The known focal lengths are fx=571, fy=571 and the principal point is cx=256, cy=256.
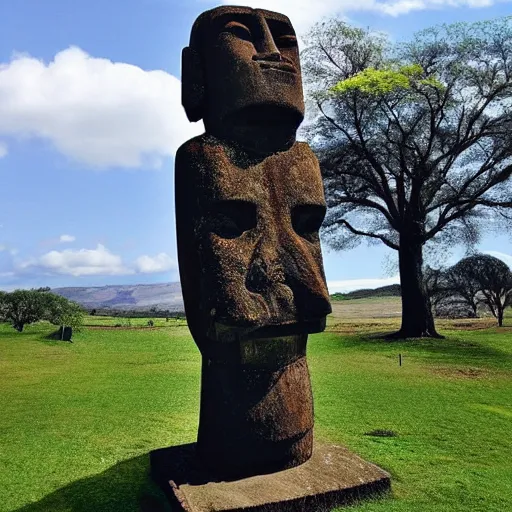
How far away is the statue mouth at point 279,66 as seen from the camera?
17.7 feet

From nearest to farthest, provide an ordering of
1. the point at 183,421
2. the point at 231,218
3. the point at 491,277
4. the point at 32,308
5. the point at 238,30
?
the point at 231,218 < the point at 238,30 < the point at 183,421 < the point at 32,308 < the point at 491,277

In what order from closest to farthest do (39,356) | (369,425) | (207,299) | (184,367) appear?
(207,299) → (369,425) → (184,367) → (39,356)

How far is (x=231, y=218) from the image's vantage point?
16.8 ft

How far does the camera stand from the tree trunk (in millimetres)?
20656

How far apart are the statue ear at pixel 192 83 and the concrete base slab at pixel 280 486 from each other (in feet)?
11.4

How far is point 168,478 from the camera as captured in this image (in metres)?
5.15

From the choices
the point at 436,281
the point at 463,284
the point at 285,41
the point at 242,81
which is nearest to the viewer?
the point at 242,81

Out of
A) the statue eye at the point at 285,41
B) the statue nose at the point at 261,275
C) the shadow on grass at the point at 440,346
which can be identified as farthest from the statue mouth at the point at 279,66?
the shadow on grass at the point at 440,346

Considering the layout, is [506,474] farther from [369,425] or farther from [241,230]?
[241,230]

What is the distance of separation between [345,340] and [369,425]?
12652mm

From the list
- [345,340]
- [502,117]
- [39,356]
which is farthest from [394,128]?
[39,356]

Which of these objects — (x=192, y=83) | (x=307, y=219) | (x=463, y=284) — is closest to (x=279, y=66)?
(x=192, y=83)

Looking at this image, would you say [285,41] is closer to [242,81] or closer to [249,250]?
[242,81]

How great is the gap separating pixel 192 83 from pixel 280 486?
12.7ft
